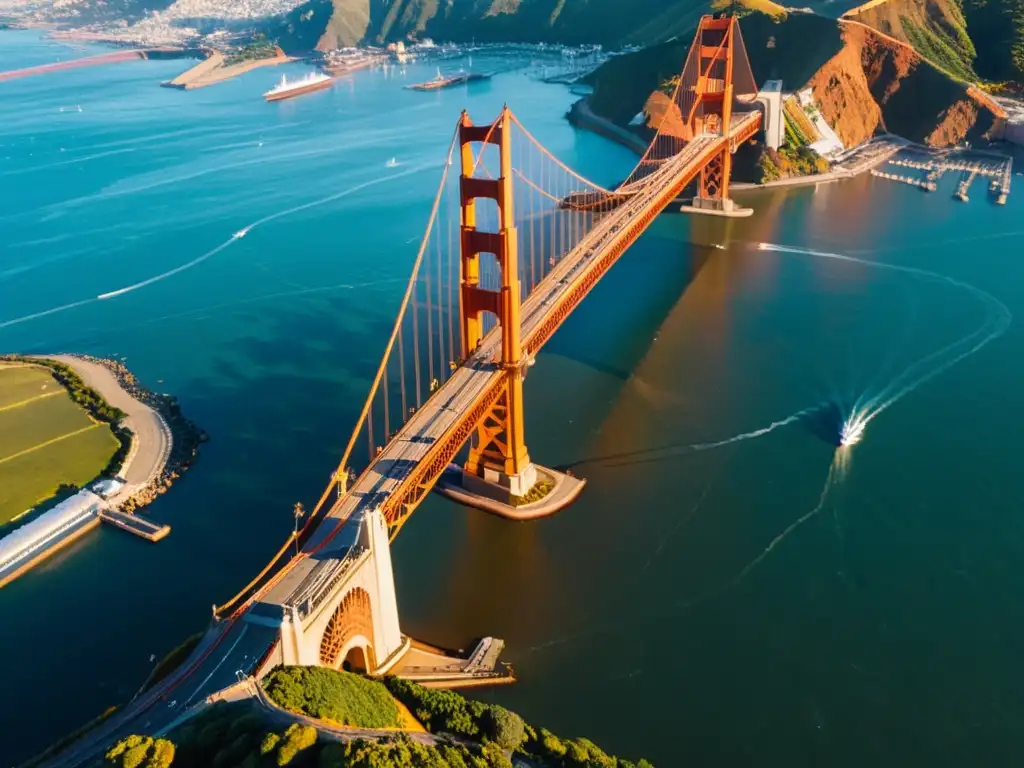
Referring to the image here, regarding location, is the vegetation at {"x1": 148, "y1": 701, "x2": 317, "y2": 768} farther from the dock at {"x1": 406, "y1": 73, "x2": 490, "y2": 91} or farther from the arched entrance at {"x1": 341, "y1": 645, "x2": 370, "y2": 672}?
the dock at {"x1": 406, "y1": 73, "x2": 490, "y2": 91}

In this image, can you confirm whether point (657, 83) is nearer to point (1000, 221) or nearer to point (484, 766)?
point (1000, 221)

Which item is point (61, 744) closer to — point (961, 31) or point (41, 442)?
point (41, 442)

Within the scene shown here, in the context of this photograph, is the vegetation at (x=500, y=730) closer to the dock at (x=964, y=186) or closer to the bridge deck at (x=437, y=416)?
the bridge deck at (x=437, y=416)

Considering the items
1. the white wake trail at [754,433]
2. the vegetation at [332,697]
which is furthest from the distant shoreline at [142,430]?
the white wake trail at [754,433]

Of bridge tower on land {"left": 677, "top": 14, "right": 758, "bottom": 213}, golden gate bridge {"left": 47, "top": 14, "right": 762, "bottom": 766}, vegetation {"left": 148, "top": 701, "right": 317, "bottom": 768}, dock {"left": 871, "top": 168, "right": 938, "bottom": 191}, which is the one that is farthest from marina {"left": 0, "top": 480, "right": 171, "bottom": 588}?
dock {"left": 871, "top": 168, "right": 938, "bottom": 191}

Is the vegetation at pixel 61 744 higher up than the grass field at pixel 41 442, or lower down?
higher up

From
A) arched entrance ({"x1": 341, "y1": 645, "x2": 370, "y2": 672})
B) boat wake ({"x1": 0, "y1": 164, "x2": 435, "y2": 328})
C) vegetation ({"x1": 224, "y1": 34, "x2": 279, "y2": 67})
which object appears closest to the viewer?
arched entrance ({"x1": 341, "y1": 645, "x2": 370, "y2": 672})
